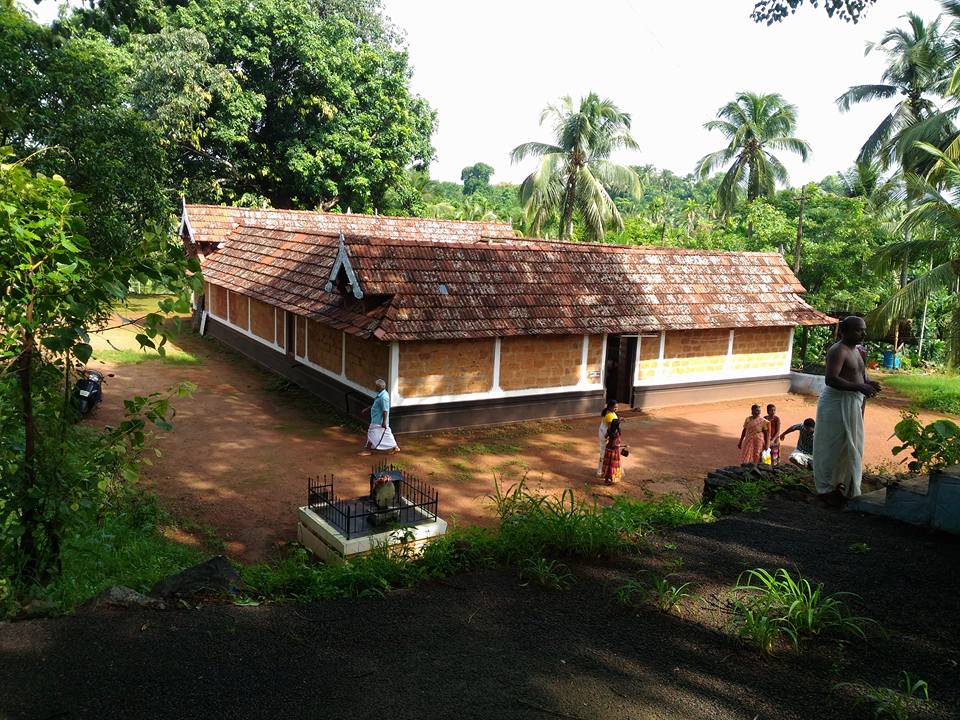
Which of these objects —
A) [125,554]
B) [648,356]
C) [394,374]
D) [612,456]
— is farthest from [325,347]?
[125,554]

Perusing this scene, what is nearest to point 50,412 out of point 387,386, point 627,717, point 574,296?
point 627,717

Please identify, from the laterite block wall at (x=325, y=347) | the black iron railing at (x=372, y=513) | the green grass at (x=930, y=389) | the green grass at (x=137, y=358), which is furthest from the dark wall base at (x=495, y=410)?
the green grass at (x=930, y=389)

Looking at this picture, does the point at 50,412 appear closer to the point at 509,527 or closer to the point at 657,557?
the point at 509,527

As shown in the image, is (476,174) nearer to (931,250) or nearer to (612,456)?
(931,250)

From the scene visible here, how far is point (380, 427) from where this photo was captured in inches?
503

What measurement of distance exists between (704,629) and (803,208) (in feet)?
72.3

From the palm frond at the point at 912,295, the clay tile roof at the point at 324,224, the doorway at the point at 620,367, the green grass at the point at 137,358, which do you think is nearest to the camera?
the doorway at the point at 620,367

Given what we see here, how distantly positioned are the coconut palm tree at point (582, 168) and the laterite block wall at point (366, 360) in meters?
19.6

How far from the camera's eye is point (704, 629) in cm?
462

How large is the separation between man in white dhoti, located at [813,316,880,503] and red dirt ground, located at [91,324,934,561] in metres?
3.35

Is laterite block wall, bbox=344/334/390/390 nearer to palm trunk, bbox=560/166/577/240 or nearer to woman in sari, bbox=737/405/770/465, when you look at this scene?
woman in sari, bbox=737/405/770/465

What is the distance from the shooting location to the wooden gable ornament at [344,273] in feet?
44.6

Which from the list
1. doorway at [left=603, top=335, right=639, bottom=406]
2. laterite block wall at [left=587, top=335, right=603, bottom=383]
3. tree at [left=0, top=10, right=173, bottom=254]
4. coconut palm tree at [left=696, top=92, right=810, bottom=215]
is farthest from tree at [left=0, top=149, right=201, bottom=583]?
coconut palm tree at [left=696, top=92, right=810, bottom=215]

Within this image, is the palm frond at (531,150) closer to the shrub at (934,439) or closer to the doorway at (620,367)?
the doorway at (620,367)
